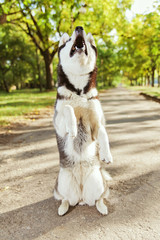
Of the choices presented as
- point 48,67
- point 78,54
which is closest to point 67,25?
point 48,67

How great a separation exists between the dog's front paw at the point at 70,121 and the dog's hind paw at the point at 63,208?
2.95 ft

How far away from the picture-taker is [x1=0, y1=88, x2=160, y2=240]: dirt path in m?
2.02

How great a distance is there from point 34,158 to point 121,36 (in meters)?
16.0

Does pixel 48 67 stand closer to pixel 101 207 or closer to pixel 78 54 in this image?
pixel 78 54

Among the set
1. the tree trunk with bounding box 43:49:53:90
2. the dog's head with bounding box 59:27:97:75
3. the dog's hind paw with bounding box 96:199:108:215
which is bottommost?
the dog's hind paw with bounding box 96:199:108:215

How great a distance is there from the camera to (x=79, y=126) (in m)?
2.22

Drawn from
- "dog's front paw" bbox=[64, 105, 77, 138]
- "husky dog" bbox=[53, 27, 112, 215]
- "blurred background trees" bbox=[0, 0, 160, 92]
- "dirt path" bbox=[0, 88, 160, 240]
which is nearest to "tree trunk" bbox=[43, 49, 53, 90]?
"blurred background trees" bbox=[0, 0, 160, 92]

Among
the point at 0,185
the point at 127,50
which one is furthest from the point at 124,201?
the point at 127,50

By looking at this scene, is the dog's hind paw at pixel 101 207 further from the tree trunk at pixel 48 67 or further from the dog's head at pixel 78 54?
the tree trunk at pixel 48 67

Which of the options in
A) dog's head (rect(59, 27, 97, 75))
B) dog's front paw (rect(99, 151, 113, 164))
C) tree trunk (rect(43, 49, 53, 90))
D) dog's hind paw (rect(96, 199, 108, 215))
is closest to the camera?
dog's head (rect(59, 27, 97, 75))

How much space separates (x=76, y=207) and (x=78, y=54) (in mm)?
1805

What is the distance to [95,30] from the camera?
1650 centimetres

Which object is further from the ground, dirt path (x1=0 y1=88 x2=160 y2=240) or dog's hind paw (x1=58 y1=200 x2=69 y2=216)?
dog's hind paw (x1=58 y1=200 x2=69 y2=216)

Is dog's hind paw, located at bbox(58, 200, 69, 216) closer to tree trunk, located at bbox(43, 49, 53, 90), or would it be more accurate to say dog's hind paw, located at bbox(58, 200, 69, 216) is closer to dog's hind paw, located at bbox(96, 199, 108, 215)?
dog's hind paw, located at bbox(96, 199, 108, 215)
